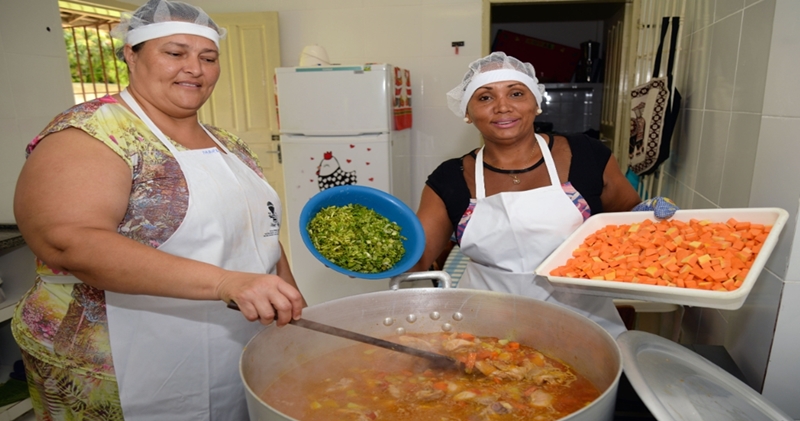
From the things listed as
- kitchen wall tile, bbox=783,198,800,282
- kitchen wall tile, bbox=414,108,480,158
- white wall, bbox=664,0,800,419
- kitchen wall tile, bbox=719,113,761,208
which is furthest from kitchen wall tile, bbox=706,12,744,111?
kitchen wall tile, bbox=414,108,480,158

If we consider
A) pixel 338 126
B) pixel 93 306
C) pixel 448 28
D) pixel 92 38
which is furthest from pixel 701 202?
pixel 92 38

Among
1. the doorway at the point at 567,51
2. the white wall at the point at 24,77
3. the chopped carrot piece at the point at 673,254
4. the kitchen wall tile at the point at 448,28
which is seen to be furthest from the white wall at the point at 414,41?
the chopped carrot piece at the point at 673,254

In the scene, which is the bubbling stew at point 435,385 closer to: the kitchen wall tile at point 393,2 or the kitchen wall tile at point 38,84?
the kitchen wall tile at point 38,84

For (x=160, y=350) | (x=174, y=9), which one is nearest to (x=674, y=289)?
(x=160, y=350)

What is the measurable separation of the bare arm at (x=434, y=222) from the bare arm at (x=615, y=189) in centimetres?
52

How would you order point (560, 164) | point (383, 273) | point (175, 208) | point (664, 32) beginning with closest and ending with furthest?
point (175, 208), point (383, 273), point (560, 164), point (664, 32)

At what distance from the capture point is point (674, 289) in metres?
1.00

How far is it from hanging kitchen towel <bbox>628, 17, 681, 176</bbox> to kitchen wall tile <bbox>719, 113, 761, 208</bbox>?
2.13 feet

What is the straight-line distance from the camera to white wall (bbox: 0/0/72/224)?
2.78 m

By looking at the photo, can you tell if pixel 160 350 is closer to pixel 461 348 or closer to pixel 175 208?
pixel 175 208

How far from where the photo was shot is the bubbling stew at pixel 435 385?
1.02 m

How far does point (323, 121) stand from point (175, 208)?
94.9 inches

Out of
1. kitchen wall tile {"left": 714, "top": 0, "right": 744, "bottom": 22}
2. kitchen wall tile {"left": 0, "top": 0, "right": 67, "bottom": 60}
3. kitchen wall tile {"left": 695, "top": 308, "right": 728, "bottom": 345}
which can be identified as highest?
kitchen wall tile {"left": 0, "top": 0, "right": 67, "bottom": 60}

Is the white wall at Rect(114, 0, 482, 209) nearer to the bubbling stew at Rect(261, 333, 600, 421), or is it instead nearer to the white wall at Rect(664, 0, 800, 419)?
the white wall at Rect(664, 0, 800, 419)
